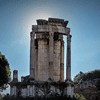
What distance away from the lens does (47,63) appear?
30.1 m

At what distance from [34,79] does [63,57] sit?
347cm

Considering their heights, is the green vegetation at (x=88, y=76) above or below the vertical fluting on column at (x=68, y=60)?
above

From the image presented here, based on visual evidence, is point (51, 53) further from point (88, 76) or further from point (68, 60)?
point (88, 76)

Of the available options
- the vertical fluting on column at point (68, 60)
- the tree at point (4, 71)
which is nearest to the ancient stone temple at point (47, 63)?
the vertical fluting on column at point (68, 60)

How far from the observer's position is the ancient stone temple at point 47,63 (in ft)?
95.2

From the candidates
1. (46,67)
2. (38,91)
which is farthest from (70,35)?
(38,91)

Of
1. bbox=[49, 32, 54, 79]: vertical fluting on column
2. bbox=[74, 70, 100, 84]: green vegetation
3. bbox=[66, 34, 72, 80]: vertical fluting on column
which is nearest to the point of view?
bbox=[49, 32, 54, 79]: vertical fluting on column

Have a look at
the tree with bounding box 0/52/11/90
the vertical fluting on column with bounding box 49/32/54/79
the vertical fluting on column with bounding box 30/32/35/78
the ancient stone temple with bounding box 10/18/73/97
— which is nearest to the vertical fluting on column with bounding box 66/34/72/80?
the ancient stone temple with bounding box 10/18/73/97

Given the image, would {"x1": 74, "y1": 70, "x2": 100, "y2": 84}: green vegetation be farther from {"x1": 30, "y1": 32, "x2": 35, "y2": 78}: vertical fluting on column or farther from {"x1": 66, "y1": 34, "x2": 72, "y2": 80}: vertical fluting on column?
{"x1": 30, "y1": 32, "x2": 35, "y2": 78}: vertical fluting on column

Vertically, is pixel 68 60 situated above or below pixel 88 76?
below

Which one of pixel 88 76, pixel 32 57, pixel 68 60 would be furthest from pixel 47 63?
pixel 88 76

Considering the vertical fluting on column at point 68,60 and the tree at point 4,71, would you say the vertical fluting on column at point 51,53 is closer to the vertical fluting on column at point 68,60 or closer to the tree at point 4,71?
the vertical fluting on column at point 68,60

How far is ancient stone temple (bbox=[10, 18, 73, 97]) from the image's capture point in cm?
Answer: 2903

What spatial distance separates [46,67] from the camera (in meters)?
30.1
